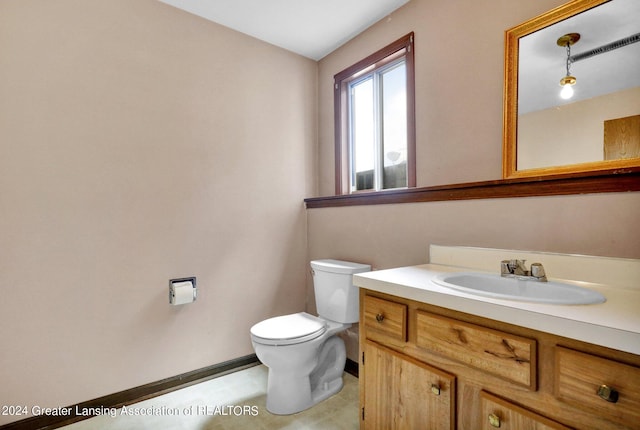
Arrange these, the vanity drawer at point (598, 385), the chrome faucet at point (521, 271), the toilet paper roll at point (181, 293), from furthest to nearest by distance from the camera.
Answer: the toilet paper roll at point (181, 293) → the chrome faucet at point (521, 271) → the vanity drawer at point (598, 385)

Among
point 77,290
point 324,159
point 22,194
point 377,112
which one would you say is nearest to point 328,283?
point 324,159

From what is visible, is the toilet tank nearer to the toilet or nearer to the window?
the toilet

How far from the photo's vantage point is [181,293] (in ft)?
6.23

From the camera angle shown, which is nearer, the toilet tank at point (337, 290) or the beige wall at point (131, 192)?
the beige wall at point (131, 192)

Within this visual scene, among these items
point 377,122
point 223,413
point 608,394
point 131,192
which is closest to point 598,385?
point 608,394

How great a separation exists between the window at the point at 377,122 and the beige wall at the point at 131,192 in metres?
0.43

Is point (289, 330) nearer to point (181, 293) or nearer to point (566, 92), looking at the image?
point (181, 293)

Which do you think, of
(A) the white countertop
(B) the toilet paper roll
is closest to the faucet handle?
(A) the white countertop

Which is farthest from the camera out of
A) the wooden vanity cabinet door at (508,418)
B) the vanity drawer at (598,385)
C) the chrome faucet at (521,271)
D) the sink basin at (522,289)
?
the chrome faucet at (521,271)

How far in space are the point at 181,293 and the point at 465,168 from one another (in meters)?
1.74

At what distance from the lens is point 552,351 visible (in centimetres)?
80

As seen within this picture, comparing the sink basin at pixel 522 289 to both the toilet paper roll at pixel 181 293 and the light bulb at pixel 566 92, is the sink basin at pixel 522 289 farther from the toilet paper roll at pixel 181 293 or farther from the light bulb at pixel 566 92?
the toilet paper roll at pixel 181 293

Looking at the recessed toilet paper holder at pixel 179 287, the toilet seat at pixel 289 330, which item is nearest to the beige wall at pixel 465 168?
the toilet seat at pixel 289 330

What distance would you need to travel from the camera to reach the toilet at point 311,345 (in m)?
1.66
